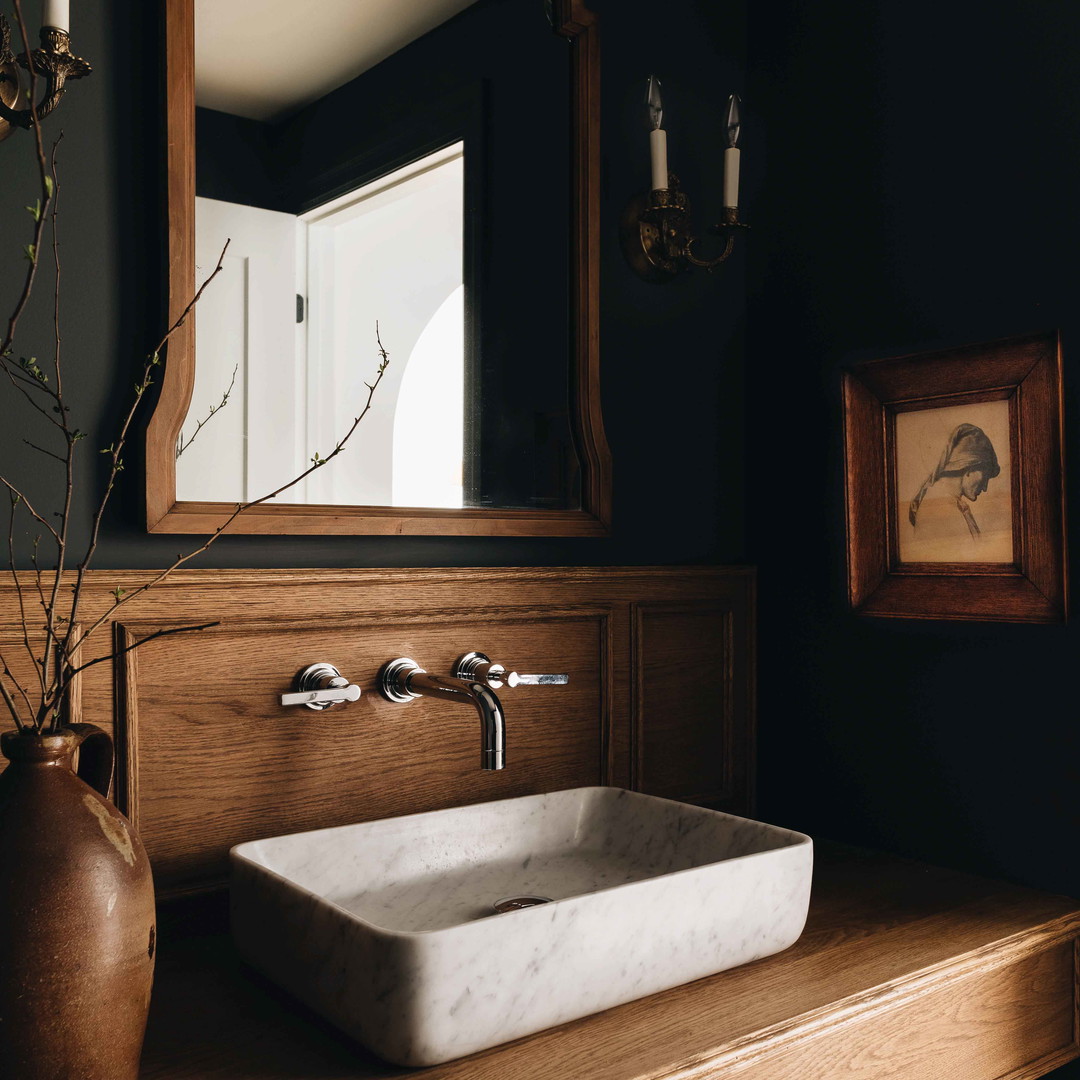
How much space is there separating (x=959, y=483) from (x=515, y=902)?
2.48ft

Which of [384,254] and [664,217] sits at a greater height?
[664,217]

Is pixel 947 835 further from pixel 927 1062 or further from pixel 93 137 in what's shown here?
pixel 93 137

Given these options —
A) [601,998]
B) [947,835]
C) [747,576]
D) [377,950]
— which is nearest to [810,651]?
[747,576]

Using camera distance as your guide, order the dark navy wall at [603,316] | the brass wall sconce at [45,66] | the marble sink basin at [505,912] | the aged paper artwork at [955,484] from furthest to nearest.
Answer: the aged paper artwork at [955,484]
the dark navy wall at [603,316]
the brass wall sconce at [45,66]
the marble sink basin at [505,912]

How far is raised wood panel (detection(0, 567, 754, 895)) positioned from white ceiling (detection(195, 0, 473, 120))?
52 cm

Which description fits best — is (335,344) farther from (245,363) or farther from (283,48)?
(283,48)

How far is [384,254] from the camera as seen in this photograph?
126cm

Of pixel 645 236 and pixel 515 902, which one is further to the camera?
pixel 645 236

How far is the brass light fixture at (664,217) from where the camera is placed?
4.78 feet

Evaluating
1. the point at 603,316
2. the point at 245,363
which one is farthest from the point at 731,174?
the point at 245,363

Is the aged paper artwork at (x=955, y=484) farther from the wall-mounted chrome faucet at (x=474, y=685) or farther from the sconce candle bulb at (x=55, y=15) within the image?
the sconce candle bulb at (x=55, y=15)

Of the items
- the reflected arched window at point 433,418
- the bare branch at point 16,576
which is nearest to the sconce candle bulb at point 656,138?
the reflected arched window at point 433,418

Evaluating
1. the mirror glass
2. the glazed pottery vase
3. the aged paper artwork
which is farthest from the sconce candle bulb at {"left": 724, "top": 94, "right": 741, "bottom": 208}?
the glazed pottery vase

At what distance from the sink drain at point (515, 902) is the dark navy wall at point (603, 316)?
0.41 meters
